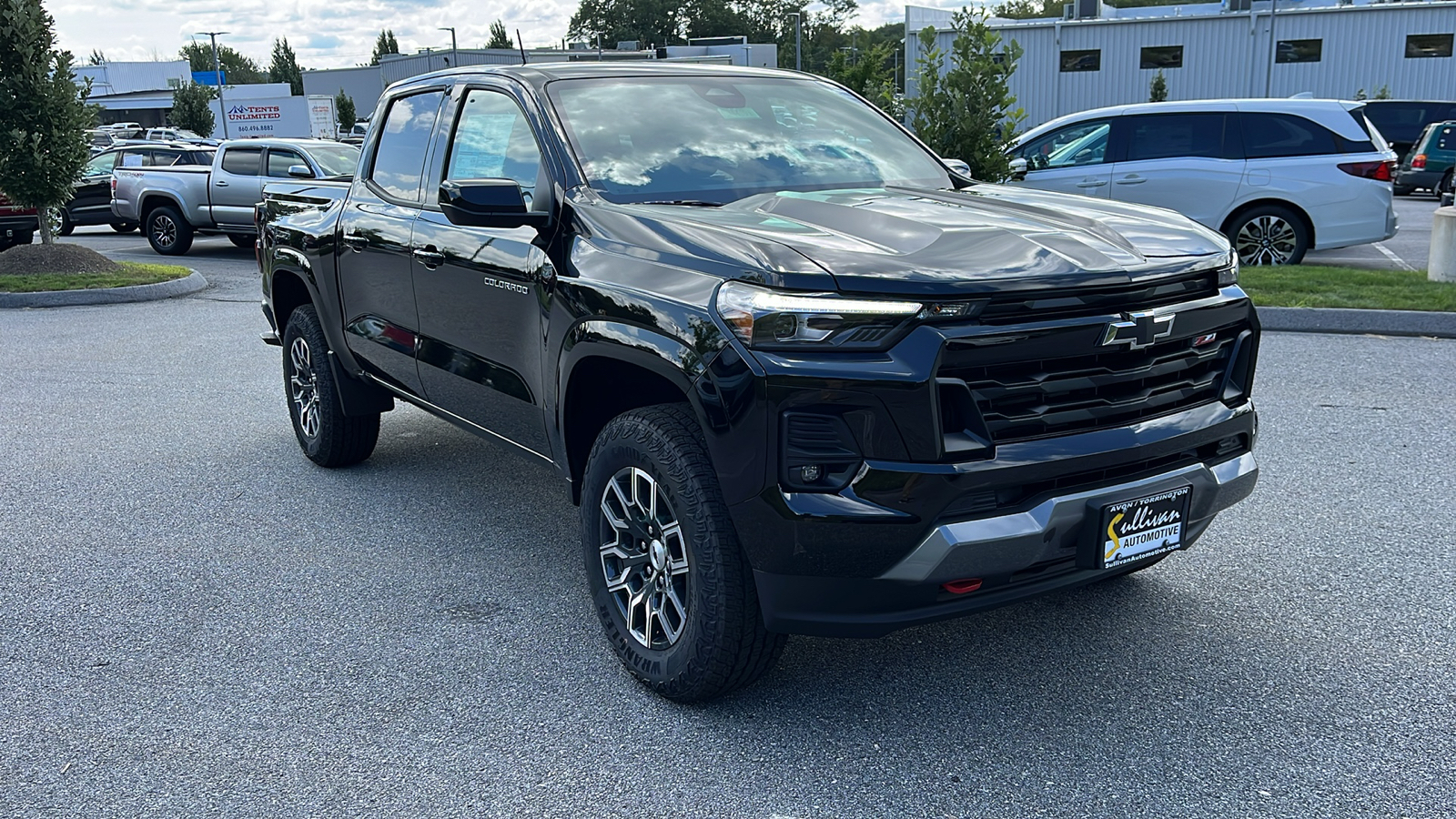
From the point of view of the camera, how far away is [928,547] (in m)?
2.88

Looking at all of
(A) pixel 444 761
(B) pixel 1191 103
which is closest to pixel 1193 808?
(A) pixel 444 761

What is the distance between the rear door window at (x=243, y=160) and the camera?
57.0 feet

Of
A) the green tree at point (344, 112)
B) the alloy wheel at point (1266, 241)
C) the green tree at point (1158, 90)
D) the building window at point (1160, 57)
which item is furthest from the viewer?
the green tree at point (344, 112)

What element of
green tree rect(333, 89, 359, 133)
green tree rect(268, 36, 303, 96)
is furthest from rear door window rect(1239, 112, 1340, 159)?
green tree rect(268, 36, 303, 96)

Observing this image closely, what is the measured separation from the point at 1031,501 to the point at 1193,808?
2.69 ft

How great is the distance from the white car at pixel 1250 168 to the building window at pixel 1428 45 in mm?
31219

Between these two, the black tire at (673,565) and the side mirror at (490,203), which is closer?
the black tire at (673,565)

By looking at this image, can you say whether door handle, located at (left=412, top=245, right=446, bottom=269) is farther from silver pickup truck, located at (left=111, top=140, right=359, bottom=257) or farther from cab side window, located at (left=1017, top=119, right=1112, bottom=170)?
silver pickup truck, located at (left=111, top=140, right=359, bottom=257)

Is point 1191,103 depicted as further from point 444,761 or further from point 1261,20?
point 1261,20

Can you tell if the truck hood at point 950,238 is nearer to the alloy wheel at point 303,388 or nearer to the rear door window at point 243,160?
the alloy wheel at point 303,388

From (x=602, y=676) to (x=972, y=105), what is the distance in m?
9.04

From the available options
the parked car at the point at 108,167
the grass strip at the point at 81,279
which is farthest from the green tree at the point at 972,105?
the parked car at the point at 108,167

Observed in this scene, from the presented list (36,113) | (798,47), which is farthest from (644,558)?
(798,47)

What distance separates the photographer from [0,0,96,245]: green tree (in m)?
13.8
